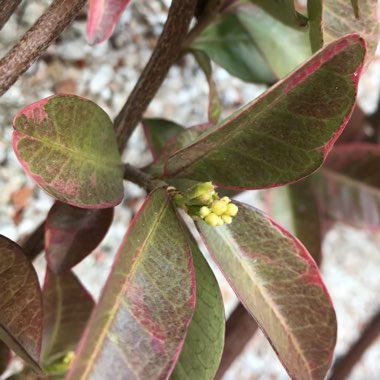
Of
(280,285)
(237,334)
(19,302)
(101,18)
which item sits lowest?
(237,334)

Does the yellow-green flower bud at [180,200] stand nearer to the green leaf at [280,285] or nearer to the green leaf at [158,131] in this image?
the green leaf at [280,285]

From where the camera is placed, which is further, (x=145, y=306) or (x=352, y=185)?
(x=352, y=185)

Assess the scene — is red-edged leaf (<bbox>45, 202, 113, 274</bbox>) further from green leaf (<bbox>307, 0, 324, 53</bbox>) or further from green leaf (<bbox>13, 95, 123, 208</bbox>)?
green leaf (<bbox>307, 0, 324, 53</bbox>)

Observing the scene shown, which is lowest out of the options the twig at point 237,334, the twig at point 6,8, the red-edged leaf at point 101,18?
the twig at point 237,334

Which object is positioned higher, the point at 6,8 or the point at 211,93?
the point at 6,8

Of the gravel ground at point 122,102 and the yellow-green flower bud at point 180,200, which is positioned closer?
the yellow-green flower bud at point 180,200

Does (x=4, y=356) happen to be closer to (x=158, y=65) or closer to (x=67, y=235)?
(x=67, y=235)

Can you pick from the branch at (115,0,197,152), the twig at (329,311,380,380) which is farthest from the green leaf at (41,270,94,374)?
the twig at (329,311,380,380)

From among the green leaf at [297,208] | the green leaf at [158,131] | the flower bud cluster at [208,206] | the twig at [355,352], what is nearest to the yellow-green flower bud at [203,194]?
the flower bud cluster at [208,206]

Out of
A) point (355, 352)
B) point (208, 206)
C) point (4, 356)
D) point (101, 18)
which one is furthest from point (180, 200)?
point (355, 352)
